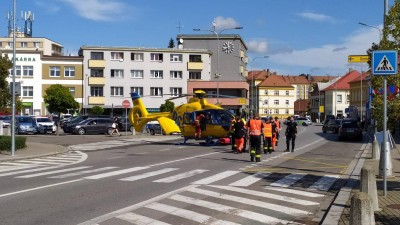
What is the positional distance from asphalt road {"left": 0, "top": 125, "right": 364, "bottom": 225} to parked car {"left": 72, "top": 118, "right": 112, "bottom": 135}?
26091mm

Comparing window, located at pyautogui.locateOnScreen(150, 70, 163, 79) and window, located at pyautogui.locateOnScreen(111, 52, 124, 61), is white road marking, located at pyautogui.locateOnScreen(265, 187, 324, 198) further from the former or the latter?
window, located at pyautogui.locateOnScreen(111, 52, 124, 61)

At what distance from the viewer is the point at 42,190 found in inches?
474

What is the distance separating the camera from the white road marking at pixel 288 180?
13338 millimetres

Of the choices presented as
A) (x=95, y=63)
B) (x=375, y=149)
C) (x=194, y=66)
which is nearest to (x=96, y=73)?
(x=95, y=63)

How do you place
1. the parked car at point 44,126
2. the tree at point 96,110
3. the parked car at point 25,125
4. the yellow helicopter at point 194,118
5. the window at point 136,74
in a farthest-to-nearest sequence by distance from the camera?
the window at point 136,74 → the tree at point 96,110 → the parked car at point 44,126 → the parked car at point 25,125 → the yellow helicopter at point 194,118

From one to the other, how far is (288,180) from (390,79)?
13.9ft

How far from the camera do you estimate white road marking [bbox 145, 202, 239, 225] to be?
8625 millimetres

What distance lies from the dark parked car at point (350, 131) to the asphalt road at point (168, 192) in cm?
2067

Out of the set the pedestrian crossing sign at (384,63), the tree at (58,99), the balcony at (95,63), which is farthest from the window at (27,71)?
the pedestrian crossing sign at (384,63)

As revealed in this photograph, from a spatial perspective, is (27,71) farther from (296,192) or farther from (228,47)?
(296,192)

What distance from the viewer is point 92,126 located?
4550cm

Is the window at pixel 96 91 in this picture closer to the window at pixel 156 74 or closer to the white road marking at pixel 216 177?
the window at pixel 156 74

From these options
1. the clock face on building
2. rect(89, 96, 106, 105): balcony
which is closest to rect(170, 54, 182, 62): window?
rect(89, 96, 106, 105): balcony

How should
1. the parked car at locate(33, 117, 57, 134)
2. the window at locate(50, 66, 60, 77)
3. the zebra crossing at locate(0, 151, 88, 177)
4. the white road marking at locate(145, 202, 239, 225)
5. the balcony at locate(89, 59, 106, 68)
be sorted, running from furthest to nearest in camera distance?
the balcony at locate(89, 59, 106, 68)
the window at locate(50, 66, 60, 77)
the parked car at locate(33, 117, 57, 134)
the zebra crossing at locate(0, 151, 88, 177)
the white road marking at locate(145, 202, 239, 225)
